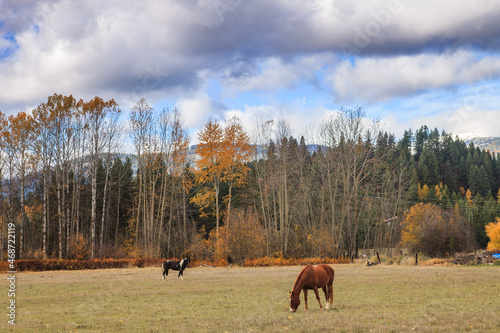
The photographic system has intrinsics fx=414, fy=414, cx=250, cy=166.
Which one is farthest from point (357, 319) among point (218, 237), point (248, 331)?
point (218, 237)

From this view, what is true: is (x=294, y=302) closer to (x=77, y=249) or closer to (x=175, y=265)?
(x=175, y=265)

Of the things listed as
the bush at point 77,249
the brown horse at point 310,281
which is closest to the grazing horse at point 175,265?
the brown horse at point 310,281

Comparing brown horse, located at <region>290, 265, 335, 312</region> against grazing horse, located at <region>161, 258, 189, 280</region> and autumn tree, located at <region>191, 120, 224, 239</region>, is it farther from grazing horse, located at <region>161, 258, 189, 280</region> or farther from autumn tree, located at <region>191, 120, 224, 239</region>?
autumn tree, located at <region>191, 120, 224, 239</region>

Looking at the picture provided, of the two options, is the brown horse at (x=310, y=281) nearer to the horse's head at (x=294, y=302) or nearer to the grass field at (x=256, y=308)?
the horse's head at (x=294, y=302)

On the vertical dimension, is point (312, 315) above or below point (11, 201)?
below

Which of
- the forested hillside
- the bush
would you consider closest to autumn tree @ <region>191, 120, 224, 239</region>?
the forested hillside

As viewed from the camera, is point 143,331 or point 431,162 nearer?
point 143,331

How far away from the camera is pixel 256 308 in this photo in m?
14.8

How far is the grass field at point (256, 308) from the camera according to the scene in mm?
11016

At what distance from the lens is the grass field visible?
36.1ft

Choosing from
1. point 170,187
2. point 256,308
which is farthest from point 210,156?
point 256,308

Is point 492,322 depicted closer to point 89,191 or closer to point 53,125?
point 53,125

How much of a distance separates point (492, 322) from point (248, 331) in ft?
20.1

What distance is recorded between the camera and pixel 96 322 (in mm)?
12477
